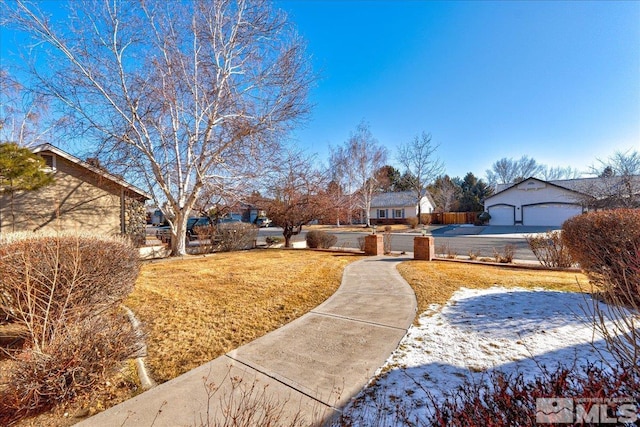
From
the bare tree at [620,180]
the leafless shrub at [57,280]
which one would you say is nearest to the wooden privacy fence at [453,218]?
the bare tree at [620,180]

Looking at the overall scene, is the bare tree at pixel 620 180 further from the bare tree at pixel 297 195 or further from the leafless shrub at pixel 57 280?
the leafless shrub at pixel 57 280

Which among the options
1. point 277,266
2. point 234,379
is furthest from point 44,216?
point 234,379

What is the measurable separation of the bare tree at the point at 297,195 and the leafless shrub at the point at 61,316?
1007 centimetres

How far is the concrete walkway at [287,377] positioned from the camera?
239cm

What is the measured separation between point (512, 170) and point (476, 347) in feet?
190

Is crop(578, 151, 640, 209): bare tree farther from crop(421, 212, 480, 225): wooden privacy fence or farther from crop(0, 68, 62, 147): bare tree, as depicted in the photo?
crop(0, 68, 62, 147): bare tree

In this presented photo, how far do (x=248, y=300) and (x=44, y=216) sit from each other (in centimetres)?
1153

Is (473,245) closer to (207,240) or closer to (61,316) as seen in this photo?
(207,240)

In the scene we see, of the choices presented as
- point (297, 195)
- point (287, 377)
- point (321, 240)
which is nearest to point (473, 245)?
point (321, 240)

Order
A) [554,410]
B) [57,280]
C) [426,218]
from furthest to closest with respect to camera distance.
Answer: [426,218] < [57,280] < [554,410]

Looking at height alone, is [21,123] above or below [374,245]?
above

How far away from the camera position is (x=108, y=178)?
1209 cm

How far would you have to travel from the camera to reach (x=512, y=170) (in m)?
50.1

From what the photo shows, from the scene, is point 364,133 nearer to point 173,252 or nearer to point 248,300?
point 173,252
